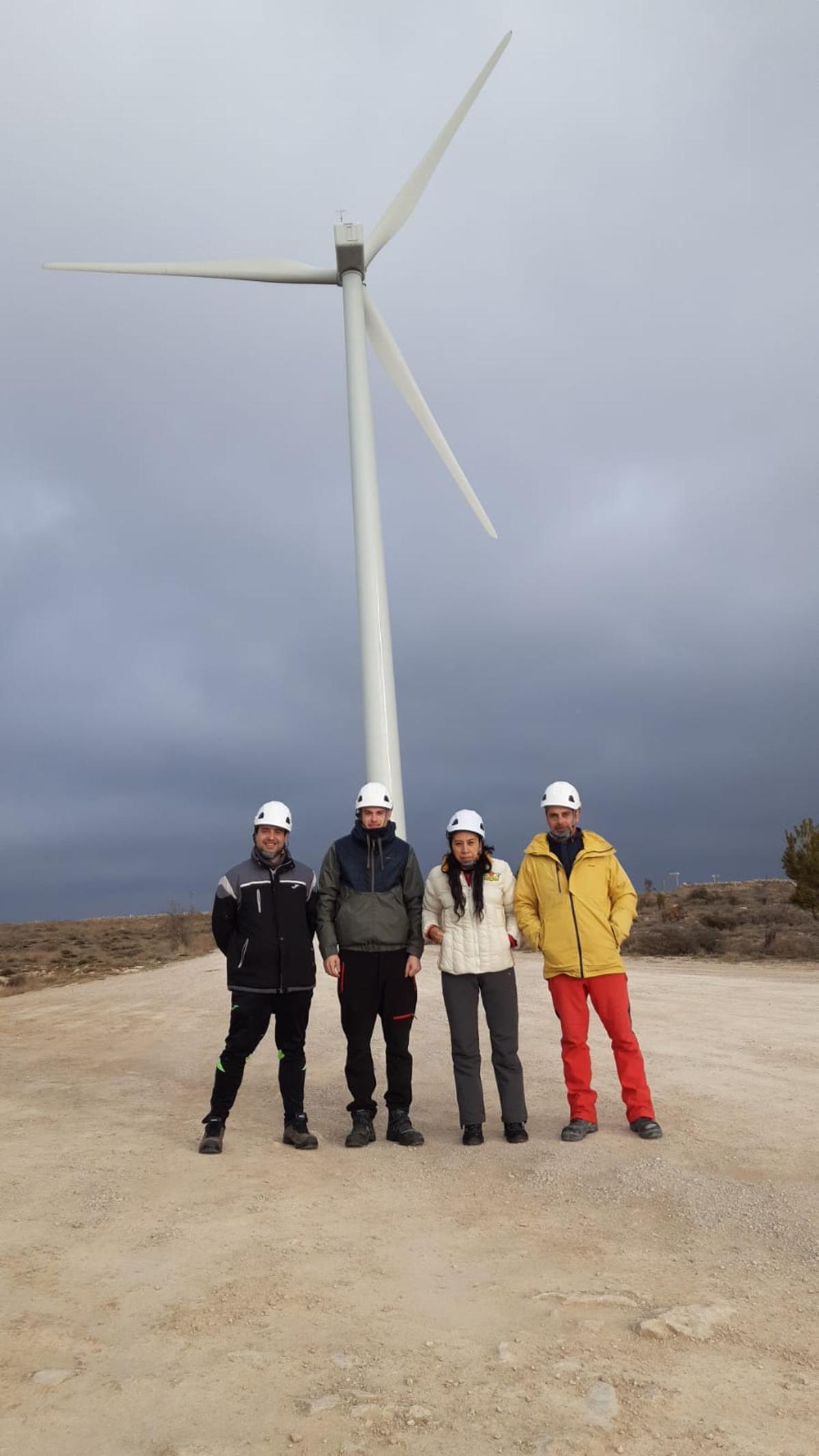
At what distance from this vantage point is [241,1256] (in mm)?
5484

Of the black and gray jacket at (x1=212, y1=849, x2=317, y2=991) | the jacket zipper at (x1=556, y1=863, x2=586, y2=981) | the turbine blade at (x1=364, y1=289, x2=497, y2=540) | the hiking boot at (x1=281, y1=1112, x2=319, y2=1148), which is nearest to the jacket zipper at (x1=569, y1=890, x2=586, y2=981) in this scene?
the jacket zipper at (x1=556, y1=863, x2=586, y2=981)

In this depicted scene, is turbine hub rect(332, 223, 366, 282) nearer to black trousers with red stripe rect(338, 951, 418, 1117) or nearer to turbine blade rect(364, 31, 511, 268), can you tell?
turbine blade rect(364, 31, 511, 268)

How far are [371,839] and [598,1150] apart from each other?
287cm

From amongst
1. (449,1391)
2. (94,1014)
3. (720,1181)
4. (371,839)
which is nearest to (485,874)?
(371,839)

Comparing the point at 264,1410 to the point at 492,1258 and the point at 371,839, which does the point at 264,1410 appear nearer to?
the point at 492,1258

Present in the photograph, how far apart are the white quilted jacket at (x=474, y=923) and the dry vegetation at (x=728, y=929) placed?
19423mm

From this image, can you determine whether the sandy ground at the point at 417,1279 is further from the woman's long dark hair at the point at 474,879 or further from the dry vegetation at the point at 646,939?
the dry vegetation at the point at 646,939

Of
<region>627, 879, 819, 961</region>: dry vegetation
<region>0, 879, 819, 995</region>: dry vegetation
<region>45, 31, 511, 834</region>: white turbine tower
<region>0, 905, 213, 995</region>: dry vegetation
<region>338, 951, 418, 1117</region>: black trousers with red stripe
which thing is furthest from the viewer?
<region>0, 905, 213, 995</region>: dry vegetation

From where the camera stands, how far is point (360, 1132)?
8086mm

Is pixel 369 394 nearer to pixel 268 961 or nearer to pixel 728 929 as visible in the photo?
pixel 268 961

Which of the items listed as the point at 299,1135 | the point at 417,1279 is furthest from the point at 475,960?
the point at 417,1279

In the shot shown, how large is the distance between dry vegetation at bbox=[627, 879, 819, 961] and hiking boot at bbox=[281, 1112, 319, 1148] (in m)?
20.1

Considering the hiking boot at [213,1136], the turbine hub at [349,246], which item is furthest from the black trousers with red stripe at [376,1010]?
the turbine hub at [349,246]

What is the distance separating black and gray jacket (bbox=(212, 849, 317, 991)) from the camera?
26.4ft
